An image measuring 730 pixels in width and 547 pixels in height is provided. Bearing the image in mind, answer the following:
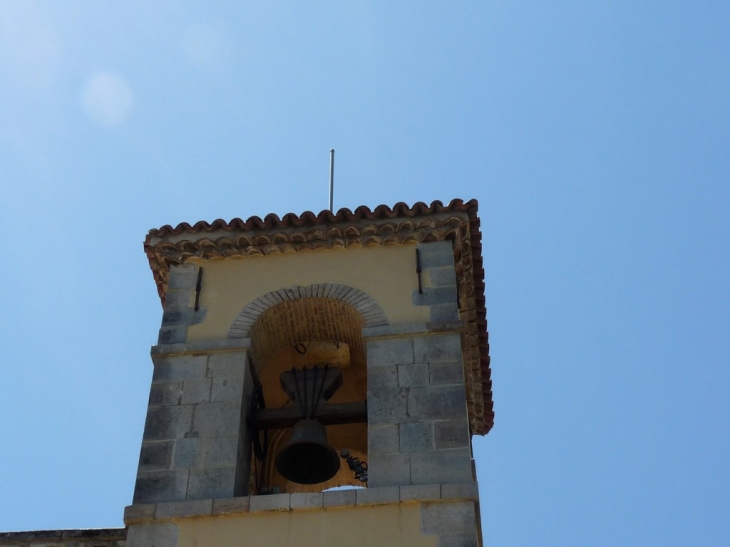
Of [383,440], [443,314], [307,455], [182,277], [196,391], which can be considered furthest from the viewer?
[182,277]

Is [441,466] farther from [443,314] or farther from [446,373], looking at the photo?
[443,314]

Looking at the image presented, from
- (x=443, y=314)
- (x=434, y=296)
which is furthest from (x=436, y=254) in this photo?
(x=443, y=314)

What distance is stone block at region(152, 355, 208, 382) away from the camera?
995cm

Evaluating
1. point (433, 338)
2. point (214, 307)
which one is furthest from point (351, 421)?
point (214, 307)

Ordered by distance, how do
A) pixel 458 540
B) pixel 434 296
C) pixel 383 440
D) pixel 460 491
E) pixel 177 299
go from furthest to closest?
pixel 177 299
pixel 434 296
pixel 383 440
pixel 460 491
pixel 458 540

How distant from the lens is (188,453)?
9336 millimetres

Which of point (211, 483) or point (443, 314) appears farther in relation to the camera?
point (443, 314)

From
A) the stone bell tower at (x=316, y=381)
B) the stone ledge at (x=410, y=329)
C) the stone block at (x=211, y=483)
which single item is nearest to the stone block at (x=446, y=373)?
the stone bell tower at (x=316, y=381)

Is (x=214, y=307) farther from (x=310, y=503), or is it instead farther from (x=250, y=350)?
(x=310, y=503)

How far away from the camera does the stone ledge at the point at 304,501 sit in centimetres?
865

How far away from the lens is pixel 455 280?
411 inches

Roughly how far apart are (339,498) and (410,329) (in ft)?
6.02

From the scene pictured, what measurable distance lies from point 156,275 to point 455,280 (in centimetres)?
289

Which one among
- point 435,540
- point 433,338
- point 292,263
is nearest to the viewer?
point 435,540
